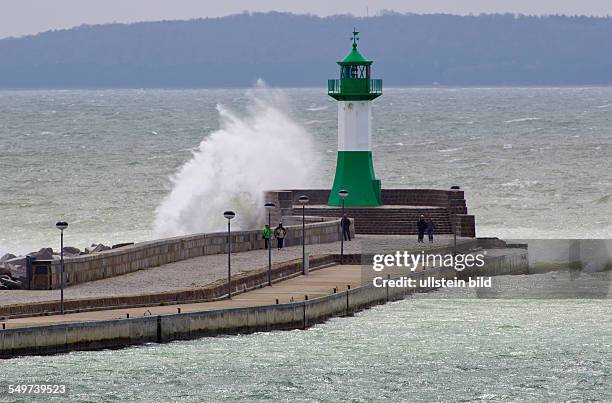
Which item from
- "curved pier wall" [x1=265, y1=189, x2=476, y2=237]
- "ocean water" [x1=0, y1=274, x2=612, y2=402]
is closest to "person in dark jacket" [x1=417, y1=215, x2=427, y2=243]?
"curved pier wall" [x1=265, y1=189, x2=476, y2=237]

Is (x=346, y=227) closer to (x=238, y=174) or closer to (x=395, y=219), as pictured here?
(x=395, y=219)

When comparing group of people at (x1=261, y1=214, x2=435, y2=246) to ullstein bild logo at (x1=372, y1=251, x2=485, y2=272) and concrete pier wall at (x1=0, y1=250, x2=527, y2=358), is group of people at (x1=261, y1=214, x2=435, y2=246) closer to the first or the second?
ullstein bild logo at (x1=372, y1=251, x2=485, y2=272)

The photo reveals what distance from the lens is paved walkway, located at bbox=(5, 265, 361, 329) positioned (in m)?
28.2

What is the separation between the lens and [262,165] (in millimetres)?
52562

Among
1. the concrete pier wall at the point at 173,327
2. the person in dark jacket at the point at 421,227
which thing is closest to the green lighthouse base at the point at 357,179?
the person in dark jacket at the point at 421,227

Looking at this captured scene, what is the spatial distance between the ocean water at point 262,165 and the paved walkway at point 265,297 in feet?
43.4

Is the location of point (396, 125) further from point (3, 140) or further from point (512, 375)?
point (512, 375)

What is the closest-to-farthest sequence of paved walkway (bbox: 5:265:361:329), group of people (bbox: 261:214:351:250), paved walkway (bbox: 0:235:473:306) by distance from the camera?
paved walkway (bbox: 5:265:361:329) < paved walkway (bbox: 0:235:473:306) < group of people (bbox: 261:214:351:250)

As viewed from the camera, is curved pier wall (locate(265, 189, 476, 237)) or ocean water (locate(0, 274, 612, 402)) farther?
curved pier wall (locate(265, 189, 476, 237))

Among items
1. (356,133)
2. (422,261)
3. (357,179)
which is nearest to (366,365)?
(422,261)

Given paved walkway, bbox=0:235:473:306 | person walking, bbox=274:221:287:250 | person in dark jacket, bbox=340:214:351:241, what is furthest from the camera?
person in dark jacket, bbox=340:214:351:241

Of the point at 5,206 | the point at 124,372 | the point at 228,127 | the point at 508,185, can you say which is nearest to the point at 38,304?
the point at 124,372

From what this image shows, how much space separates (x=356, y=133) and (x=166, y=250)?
34.5 ft

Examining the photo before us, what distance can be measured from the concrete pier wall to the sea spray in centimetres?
1608
